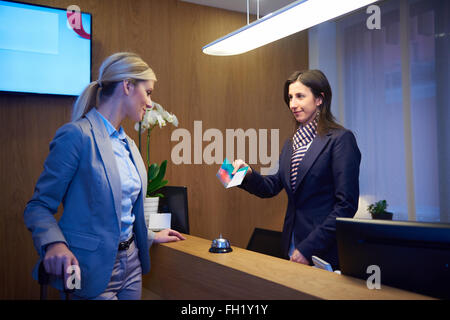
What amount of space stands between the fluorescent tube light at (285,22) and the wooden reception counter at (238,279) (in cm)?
110

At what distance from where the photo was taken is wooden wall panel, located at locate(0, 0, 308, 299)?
2705 millimetres

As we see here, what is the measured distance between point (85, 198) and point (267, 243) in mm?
1471

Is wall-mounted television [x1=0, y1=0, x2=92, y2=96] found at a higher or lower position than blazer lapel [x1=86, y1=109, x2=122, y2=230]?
higher

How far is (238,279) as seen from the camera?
139cm

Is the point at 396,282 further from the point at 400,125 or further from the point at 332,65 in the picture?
the point at 332,65

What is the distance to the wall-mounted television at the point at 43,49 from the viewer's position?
2.60 metres

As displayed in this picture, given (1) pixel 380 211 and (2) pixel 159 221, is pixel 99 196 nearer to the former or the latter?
(2) pixel 159 221

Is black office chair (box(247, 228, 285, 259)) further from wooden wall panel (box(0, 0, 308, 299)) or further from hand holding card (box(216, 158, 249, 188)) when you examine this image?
wooden wall panel (box(0, 0, 308, 299))

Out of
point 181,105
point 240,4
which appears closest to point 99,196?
point 181,105

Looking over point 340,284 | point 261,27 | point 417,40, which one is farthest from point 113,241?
point 417,40

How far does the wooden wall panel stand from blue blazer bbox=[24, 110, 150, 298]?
1636 mm

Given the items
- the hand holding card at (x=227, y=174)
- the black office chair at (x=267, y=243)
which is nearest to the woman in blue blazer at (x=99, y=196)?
the hand holding card at (x=227, y=174)

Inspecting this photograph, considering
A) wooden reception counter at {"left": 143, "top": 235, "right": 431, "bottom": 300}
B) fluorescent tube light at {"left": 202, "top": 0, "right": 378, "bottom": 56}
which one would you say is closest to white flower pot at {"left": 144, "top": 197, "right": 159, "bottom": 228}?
wooden reception counter at {"left": 143, "top": 235, "right": 431, "bottom": 300}
